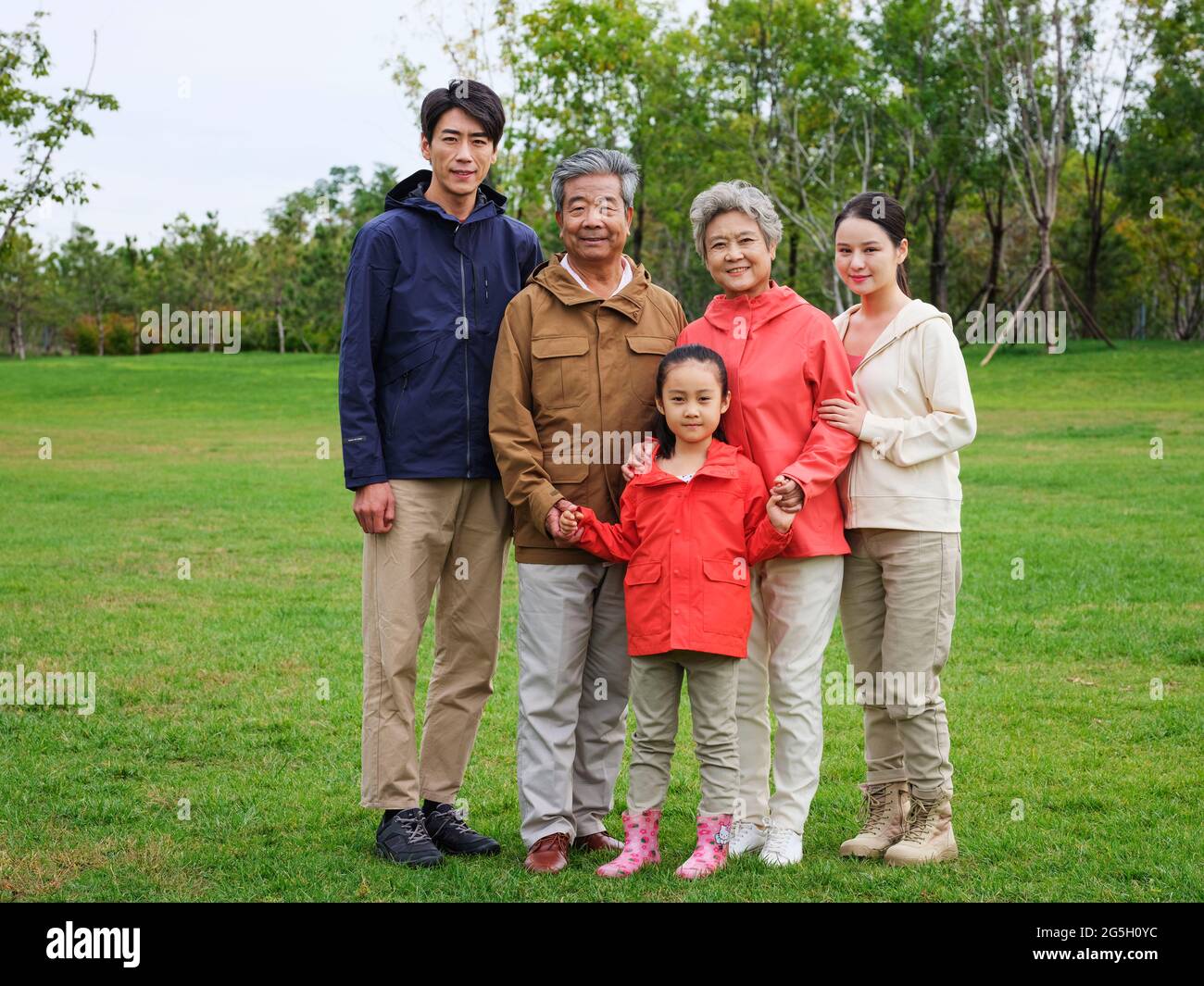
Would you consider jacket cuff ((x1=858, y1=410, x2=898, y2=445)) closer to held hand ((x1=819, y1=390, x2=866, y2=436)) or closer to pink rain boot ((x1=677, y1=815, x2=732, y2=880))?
held hand ((x1=819, y1=390, x2=866, y2=436))

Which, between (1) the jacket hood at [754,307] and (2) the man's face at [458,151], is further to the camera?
(2) the man's face at [458,151]

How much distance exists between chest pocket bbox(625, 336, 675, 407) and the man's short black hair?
0.84 meters

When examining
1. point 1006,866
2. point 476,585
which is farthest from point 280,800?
point 1006,866

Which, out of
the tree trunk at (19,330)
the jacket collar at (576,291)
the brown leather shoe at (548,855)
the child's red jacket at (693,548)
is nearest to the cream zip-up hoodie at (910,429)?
the child's red jacket at (693,548)

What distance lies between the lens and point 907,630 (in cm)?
416

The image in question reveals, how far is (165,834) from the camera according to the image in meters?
4.45

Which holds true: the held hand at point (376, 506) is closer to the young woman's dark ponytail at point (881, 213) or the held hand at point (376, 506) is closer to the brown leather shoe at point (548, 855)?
the brown leather shoe at point (548, 855)

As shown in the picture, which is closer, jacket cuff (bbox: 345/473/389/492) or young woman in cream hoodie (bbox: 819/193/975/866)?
young woman in cream hoodie (bbox: 819/193/975/866)

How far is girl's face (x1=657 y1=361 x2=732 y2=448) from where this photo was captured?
3988 mm

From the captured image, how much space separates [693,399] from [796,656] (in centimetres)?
90

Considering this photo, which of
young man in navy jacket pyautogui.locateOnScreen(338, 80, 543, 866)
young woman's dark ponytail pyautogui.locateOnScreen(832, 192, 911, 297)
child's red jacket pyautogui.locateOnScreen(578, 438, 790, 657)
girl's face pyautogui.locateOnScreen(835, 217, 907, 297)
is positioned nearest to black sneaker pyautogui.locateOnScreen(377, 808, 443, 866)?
young man in navy jacket pyautogui.locateOnScreen(338, 80, 543, 866)

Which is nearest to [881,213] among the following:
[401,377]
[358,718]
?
[401,377]

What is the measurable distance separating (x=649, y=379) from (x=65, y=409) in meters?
28.0

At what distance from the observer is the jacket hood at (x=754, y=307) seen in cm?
418
